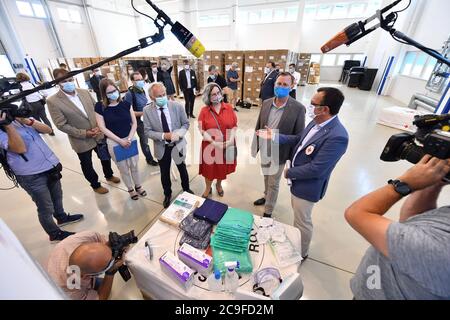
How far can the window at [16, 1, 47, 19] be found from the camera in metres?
8.62

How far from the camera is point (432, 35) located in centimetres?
647

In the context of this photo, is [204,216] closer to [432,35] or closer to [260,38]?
[432,35]

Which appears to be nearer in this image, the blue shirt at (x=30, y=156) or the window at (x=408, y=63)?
the blue shirt at (x=30, y=156)

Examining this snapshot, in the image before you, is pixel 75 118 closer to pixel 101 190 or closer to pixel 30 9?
pixel 101 190

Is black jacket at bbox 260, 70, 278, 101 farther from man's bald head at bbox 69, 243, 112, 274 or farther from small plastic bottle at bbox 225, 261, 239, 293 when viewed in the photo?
man's bald head at bbox 69, 243, 112, 274

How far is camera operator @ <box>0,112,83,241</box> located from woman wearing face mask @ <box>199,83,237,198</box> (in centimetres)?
153

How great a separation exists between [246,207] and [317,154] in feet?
4.72

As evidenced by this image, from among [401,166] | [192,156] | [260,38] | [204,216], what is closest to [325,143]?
[204,216]

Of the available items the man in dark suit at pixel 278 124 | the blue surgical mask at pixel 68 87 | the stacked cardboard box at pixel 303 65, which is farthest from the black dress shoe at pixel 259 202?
the stacked cardboard box at pixel 303 65

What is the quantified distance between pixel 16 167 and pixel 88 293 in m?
1.26

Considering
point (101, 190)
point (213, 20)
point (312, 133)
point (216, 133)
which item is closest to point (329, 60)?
point (213, 20)

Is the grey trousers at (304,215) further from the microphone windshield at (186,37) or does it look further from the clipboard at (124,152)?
the clipboard at (124,152)

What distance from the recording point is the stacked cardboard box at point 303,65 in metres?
12.3

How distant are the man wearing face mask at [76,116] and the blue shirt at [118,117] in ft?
1.12
